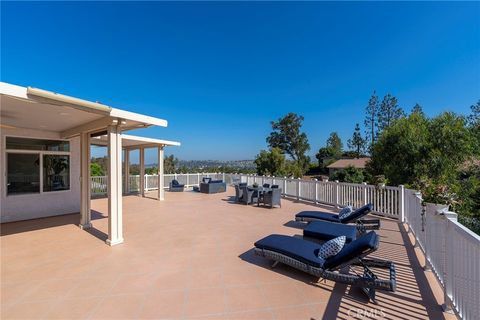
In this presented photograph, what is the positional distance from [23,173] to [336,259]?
8.69m

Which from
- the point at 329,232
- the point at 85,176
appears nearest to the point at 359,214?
the point at 329,232

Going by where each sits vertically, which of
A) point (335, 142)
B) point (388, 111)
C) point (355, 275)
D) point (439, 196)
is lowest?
point (355, 275)

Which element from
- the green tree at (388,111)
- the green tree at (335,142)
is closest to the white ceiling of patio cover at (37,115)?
the green tree at (388,111)

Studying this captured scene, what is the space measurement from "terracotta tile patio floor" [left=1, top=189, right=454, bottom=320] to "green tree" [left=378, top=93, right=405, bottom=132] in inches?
1185

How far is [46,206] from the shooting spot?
23.9 feet

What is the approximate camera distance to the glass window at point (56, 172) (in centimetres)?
729

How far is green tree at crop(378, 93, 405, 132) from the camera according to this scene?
98.8 ft

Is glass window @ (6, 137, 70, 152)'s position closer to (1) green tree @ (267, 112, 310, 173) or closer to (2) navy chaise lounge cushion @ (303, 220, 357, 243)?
(2) navy chaise lounge cushion @ (303, 220, 357, 243)

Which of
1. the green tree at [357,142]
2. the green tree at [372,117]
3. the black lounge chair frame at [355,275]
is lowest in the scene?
the black lounge chair frame at [355,275]

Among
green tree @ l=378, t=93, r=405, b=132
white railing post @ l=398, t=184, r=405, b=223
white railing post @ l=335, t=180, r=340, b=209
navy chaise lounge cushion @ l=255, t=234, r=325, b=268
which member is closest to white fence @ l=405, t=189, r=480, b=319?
navy chaise lounge cushion @ l=255, t=234, r=325, b=268

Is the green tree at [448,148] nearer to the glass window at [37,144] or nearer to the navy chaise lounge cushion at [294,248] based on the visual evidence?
the navy chaise lounge cushion at [294,248]

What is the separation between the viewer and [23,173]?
6.88m

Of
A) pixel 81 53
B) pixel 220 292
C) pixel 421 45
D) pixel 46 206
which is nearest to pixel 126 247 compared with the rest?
pixel 220 292

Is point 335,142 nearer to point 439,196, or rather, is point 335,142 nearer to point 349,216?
point 349,216
